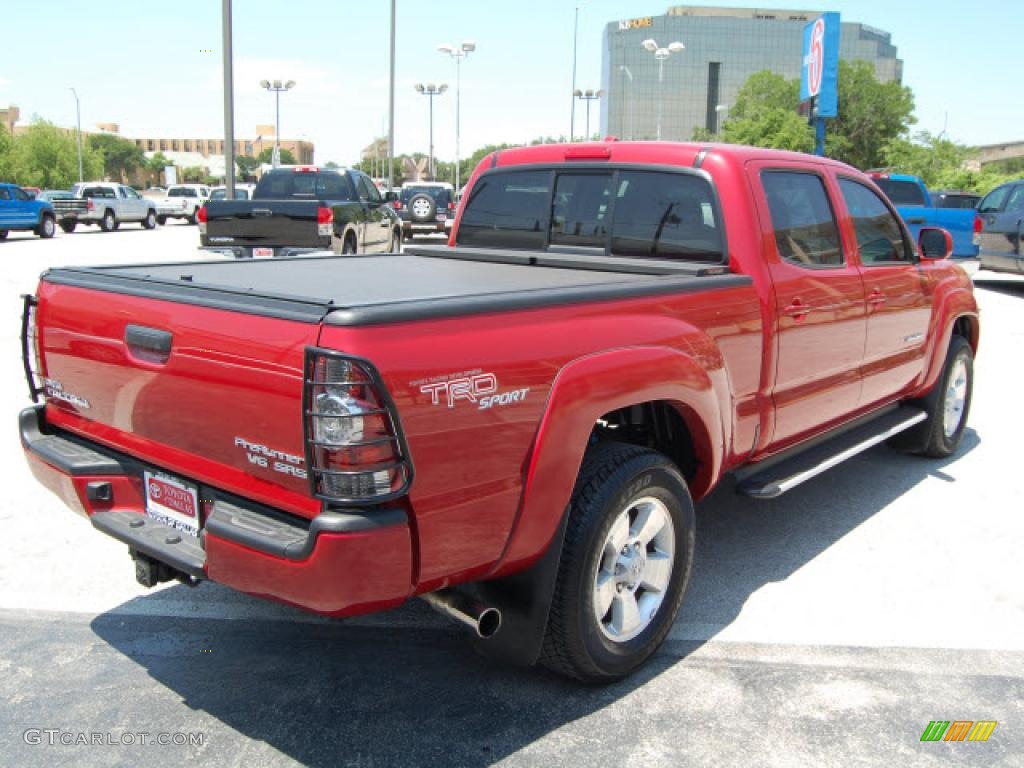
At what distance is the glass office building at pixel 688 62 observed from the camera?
12138 cm

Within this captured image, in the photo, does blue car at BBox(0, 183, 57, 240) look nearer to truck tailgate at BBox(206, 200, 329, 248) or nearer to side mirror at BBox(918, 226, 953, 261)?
truck tailgate at BBox(206, 200, 329, 248)

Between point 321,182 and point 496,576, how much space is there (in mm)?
13227

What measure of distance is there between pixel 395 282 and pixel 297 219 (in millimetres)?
9222

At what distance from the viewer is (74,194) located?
35.7 meters

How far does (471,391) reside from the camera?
2.59 m

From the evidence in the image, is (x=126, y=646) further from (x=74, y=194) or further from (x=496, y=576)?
(x=74, y=194)

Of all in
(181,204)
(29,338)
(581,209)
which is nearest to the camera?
(29,338)

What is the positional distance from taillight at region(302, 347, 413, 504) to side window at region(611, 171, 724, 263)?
86.0 inches

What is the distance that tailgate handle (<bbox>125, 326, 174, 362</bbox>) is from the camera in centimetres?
288

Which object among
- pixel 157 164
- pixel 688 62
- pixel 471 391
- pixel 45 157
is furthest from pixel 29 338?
pixel 157 164

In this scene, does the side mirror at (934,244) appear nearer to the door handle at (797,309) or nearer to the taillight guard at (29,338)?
the door handle at (797,309)

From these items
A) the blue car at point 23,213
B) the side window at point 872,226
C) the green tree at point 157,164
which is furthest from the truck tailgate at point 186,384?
the green tree at point 157,164

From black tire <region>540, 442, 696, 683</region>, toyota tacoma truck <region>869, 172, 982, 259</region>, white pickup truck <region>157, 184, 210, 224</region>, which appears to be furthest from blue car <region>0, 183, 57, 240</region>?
black tire <region>540, 442, 696, 683</region>

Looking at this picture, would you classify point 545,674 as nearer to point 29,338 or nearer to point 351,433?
point 351,433
